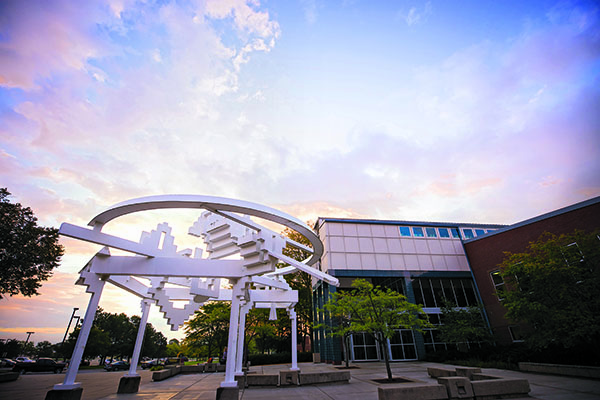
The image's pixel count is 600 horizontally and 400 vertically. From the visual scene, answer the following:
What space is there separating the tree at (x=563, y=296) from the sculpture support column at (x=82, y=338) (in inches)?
786

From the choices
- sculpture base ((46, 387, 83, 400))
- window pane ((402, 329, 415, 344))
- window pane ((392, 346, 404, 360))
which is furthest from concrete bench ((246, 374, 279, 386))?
window pane ((402, 329, 415, 344))

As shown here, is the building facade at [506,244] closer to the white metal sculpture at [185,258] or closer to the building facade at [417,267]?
the building facade at [417,267]

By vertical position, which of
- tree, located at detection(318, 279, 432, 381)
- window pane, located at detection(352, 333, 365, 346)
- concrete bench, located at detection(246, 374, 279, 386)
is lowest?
concrete bench, located at detection(246, 374, 279, 386)

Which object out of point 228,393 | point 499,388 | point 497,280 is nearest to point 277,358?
point 497,280

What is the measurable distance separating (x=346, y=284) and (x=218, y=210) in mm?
23522

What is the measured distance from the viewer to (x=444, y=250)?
30.3 m

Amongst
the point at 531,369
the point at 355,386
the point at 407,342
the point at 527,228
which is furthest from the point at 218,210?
the point at 527,228

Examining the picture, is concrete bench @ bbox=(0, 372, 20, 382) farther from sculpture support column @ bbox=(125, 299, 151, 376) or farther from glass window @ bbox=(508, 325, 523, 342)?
glass window @ bbox=(508, 325, 523, 342)

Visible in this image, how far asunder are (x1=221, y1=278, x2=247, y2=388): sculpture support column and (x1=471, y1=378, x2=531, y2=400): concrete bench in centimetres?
790

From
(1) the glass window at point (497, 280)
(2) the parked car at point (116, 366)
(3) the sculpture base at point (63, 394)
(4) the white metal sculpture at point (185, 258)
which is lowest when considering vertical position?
(2) the parked car at point (116, 366)

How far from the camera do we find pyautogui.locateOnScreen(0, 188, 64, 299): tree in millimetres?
20609

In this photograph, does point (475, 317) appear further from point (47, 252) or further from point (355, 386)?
point (47, 252)

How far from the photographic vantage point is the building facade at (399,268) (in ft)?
86.8

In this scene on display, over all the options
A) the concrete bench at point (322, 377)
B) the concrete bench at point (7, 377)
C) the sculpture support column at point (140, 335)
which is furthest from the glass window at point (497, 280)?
the concrete bench at point (7, 377)
